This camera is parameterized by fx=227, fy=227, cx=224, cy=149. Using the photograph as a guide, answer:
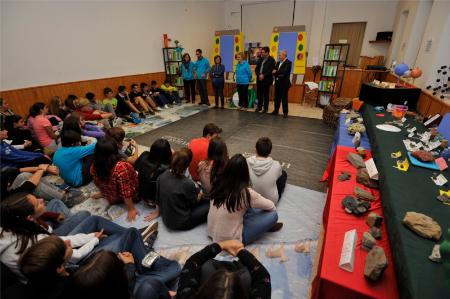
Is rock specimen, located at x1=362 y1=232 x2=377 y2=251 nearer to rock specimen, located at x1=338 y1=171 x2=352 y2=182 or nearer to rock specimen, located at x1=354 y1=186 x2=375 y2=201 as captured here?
rock specimen, located at x1=354 y1=186 x2=375 y2=201

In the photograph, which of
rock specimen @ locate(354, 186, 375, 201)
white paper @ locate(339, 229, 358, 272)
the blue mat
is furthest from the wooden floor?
white paper @ locate(339, 229, 358, 272)

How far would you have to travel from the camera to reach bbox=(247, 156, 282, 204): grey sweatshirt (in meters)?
1.94

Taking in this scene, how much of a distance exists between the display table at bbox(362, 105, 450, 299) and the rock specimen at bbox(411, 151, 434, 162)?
11 centimetres

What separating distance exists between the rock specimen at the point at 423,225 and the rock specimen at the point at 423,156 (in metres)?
0.78

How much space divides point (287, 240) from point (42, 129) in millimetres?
3249

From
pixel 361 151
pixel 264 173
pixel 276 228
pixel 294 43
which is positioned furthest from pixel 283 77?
pixel 276 228

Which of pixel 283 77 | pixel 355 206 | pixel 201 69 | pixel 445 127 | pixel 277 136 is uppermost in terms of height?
pixel 201 69

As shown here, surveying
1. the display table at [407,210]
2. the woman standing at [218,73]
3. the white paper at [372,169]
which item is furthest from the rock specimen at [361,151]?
the woman standing at [218,73]

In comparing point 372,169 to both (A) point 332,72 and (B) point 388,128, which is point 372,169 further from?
(A) point 332,72

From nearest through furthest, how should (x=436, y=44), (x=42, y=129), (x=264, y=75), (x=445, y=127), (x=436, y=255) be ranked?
(x=436, y=255) < (x=445, y=127) < (x=42, y=129) < (x=436, y=44) < (x=264, y=75)

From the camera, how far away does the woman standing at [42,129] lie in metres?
2.93

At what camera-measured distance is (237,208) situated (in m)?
1.51

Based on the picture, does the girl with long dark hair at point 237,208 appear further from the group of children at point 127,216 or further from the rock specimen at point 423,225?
the rock specimen at point 423,225

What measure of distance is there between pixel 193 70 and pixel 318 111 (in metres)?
3.31
